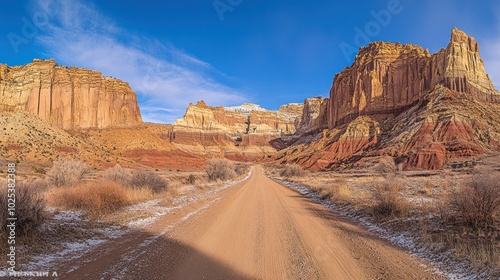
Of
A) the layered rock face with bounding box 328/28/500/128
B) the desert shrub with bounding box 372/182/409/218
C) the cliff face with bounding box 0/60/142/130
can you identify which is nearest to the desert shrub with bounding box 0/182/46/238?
the desert shrub with bounding box 372/182/409/218

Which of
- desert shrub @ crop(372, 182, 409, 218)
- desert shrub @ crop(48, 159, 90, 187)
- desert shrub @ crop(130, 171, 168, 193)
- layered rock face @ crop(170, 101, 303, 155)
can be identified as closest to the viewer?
desert shrub @ crop(372, 182, 409, 218)

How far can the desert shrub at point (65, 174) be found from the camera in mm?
17422

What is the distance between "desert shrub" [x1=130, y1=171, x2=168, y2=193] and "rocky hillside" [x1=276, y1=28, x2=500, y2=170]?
49.2m

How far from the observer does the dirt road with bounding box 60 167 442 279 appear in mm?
5398

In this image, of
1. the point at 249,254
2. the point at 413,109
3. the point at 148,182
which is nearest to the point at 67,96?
the point at 148,182

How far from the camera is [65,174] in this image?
58.7 ft

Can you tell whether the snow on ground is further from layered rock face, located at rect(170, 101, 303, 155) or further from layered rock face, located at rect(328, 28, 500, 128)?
layered rock face, located at rect(170, 101, 303, 155)

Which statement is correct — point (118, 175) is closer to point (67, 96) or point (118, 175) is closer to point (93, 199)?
point (93, 199)

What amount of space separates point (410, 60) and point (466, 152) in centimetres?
4778

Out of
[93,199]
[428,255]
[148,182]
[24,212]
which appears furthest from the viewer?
[148,182]

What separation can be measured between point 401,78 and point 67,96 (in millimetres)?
101279

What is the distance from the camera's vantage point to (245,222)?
10.7 metres

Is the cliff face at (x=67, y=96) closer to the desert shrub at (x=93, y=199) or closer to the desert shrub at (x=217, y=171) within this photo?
the desert shrub at (x=217, y=171)

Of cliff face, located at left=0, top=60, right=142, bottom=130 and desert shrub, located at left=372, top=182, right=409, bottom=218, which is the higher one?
cliff face, located at left=0, top=60, right=142, bottom=130
